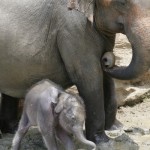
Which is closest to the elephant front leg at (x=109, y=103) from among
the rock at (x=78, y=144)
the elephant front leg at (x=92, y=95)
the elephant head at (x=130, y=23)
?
the rock at (x=78, y=144)

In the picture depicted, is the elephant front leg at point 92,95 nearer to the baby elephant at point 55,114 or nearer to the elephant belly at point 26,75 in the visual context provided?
the elephant belly at point 26,75

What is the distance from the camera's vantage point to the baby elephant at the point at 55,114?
13.2 feet

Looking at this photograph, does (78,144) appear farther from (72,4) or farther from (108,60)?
(72,4)

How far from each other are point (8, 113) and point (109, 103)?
865 millimetres

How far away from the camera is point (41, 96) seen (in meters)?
4.21

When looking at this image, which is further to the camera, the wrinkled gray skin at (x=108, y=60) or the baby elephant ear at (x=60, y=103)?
the wrinkled gray skin at (x=108, y=60)

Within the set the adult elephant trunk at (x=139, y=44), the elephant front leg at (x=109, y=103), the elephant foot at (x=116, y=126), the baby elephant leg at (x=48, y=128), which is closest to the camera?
the baby elephant leg at (x=48, y=128)

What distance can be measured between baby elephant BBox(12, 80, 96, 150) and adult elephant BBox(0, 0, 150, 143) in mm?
340

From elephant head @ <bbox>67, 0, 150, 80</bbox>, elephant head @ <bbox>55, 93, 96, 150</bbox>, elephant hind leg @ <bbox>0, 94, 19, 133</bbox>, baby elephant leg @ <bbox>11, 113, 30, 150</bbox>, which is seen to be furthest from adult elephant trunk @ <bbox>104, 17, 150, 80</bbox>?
elephant hind leg @ <bbox>0, 94, 19, 133</bbox>

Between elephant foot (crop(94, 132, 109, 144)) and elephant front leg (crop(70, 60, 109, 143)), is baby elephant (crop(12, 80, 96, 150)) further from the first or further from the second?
elephant foot (crop(94, 132, 109, 144))

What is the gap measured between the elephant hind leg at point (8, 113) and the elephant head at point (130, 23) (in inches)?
42.2

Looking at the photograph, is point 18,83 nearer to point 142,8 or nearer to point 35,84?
point 35,84

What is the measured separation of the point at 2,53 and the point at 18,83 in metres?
0.26

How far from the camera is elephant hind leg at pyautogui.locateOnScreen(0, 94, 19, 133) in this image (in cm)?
522
